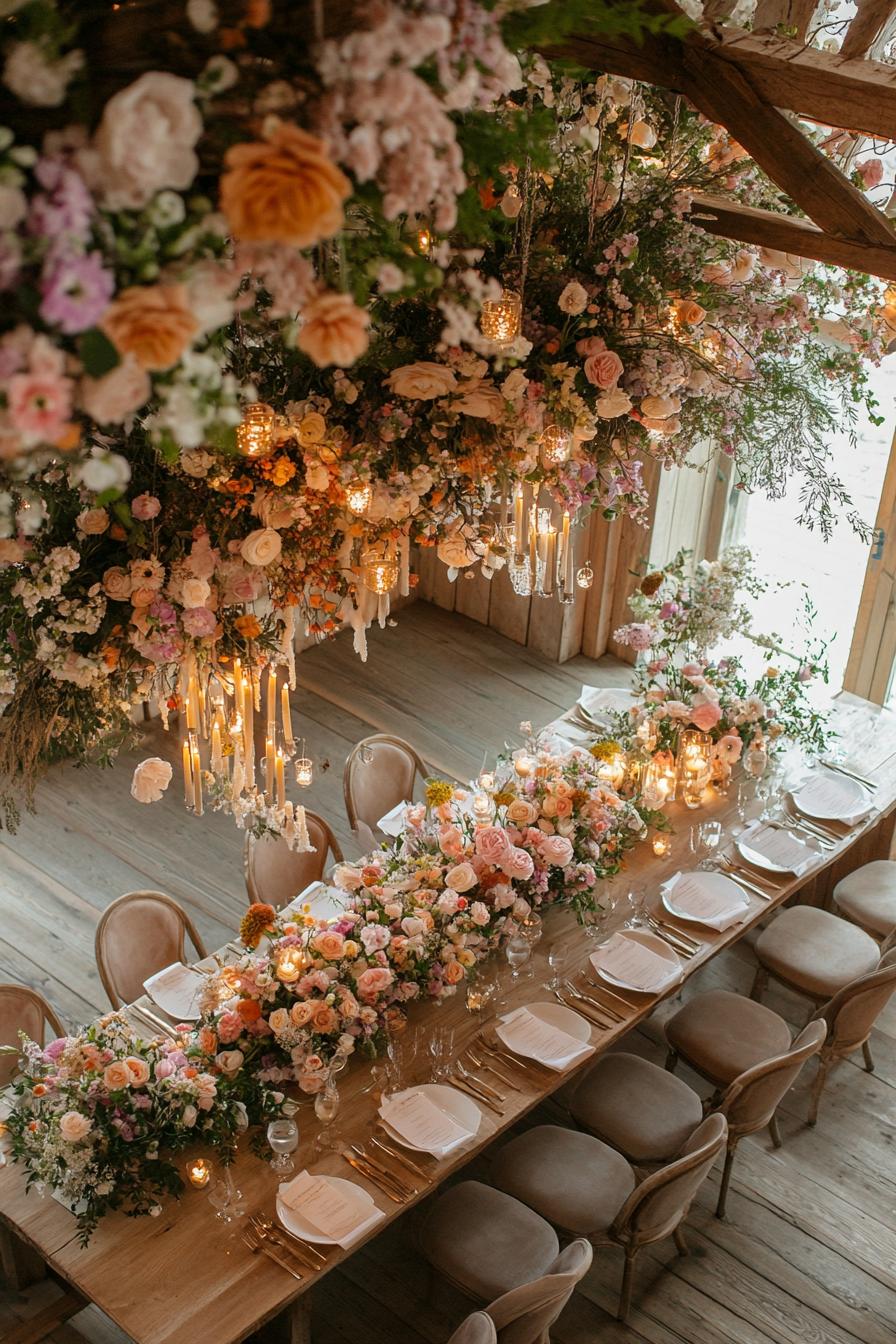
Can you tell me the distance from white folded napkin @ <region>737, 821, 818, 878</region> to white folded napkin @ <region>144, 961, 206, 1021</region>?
209 centimetres

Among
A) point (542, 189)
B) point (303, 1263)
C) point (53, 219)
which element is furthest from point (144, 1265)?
point (542, 189)

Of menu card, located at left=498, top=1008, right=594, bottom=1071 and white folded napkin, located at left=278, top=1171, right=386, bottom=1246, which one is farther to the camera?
menu card, located at left=498, top=1008, right=594, bottom=1071

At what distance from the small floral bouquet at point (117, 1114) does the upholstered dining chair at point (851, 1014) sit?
208 cm

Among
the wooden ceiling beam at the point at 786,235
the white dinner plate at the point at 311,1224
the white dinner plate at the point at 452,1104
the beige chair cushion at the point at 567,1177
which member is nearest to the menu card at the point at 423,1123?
the white dinner plate at the point at 452,1104

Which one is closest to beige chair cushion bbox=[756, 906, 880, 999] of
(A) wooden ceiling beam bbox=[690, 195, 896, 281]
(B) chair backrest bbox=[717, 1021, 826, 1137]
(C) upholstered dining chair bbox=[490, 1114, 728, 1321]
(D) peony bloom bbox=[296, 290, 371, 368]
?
(B) chair backrest bbox=[717, 1021, 826, 1137]

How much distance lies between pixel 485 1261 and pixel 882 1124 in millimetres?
1930

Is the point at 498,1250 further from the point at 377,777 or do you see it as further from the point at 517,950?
the point at 377,777

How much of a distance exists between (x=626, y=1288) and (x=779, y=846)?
5.62 feet

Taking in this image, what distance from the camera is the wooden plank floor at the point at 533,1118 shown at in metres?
4.11

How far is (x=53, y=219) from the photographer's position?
1338 millimetres

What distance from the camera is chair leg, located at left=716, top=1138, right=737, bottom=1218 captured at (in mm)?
4410

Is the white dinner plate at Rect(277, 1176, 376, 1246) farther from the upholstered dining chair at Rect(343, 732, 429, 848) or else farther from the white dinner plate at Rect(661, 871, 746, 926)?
the upholstered dining chair at Rect(343, 732, 429, 848)

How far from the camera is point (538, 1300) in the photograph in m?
3.37

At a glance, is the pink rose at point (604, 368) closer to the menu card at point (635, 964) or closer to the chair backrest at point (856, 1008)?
the menu card at point (635, 964)
